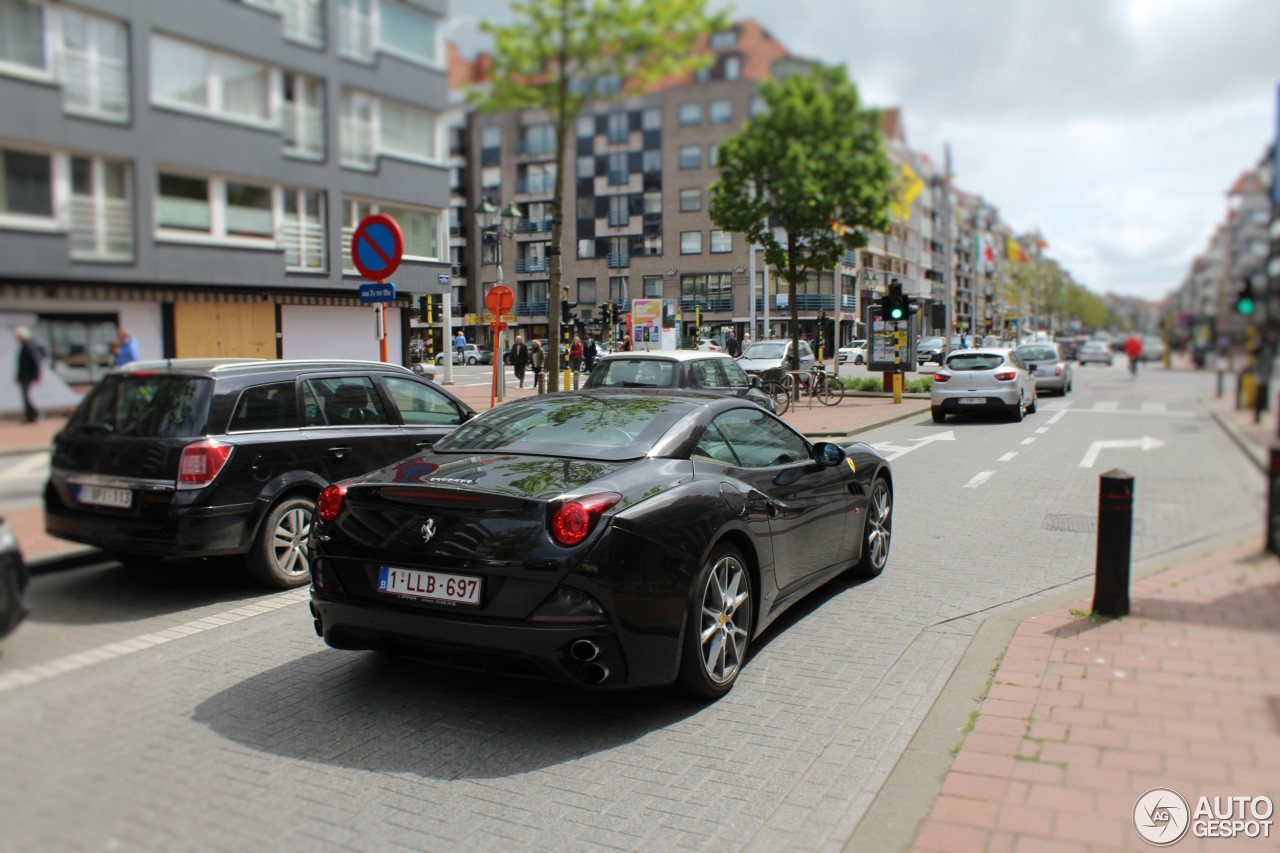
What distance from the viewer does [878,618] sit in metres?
5.86

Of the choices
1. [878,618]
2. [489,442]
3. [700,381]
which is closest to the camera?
[489,442]

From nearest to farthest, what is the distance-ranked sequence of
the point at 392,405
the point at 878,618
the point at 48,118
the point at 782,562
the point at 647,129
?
the point at 48,118 < the point at 647,129 < the point at 782,562 < the point at 878,618 < the point at 392,405

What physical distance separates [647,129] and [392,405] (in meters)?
4.99

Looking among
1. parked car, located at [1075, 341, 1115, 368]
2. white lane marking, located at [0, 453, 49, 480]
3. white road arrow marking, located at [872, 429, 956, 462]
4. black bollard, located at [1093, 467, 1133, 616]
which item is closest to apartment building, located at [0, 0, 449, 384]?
white lane marking, located at [0, 453, 49, 480]

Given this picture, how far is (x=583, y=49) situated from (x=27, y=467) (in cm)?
152

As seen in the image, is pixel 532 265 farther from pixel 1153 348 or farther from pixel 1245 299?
pixel 1245 299

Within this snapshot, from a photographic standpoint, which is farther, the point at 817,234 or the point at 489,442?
the point at 489,442

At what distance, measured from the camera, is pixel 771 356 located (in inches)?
648

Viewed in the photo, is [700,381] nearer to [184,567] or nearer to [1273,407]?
[184,567]

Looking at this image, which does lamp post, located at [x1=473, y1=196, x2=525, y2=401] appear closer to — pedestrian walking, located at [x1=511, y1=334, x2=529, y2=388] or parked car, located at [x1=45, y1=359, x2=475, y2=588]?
parked car, located at [x1=45, y1=359, x2=475, y2=588]

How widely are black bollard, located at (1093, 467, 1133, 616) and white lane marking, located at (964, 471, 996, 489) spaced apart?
618cm

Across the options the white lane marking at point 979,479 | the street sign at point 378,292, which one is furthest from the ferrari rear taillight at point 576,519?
the white lane marking at point 979,479

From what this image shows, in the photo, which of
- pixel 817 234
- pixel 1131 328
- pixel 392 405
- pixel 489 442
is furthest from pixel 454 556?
pixel 392 405

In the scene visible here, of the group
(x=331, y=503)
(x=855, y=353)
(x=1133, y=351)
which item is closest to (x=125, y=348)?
(x=1133, y=351)
